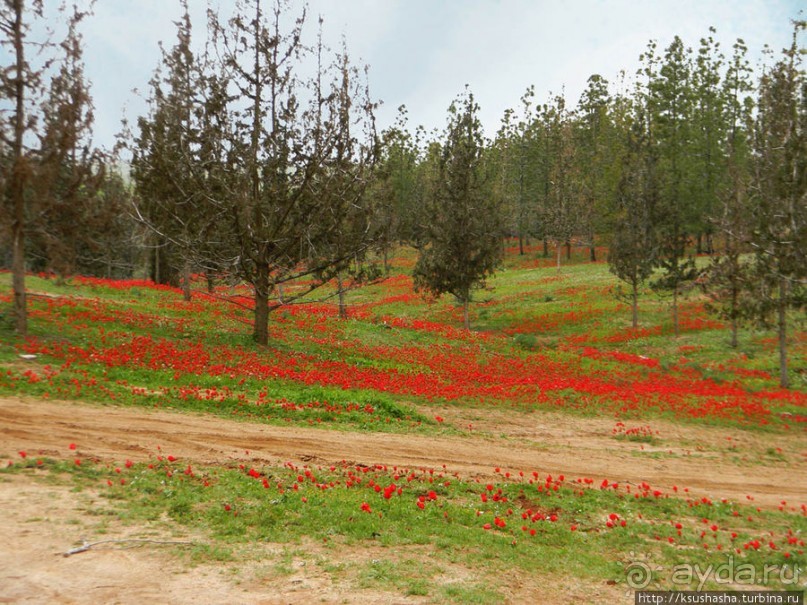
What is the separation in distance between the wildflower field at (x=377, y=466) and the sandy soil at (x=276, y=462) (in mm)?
47

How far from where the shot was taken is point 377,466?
10.2 metres

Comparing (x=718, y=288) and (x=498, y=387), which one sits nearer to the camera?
(x=498, y=387)

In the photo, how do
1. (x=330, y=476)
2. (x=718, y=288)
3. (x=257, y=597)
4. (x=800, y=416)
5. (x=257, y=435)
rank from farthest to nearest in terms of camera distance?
(x=718, y=288)
(x=800, y=416)
(x=257, y=435)
(x=330, y=476)
(x=257, y=597)

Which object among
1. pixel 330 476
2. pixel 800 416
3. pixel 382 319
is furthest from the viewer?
pixel 382 319

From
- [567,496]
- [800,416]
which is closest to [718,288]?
[800,416]

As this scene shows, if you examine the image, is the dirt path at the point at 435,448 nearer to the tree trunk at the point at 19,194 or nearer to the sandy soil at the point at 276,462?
the sandy soil at the point at 276,462

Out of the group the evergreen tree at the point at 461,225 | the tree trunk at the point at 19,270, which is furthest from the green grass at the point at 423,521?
the evergreen tree at the point at 461,225

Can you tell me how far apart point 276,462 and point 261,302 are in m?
10.9

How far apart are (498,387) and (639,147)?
2507 centimetres

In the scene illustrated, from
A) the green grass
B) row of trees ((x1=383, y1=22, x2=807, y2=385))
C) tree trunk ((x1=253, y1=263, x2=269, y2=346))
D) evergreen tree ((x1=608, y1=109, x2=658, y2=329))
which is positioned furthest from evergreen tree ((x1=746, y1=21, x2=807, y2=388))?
tree trunk ((x1=253, y1=263, x2=269, y2=346))

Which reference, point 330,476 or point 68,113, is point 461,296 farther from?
point 330,476

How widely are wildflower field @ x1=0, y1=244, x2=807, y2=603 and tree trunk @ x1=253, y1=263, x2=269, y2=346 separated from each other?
24.9 inches

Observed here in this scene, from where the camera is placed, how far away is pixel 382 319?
1283 inches

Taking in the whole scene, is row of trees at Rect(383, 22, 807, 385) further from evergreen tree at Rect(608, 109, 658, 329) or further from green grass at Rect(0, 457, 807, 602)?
green grass at Rect(0, 457, 807, 602)
